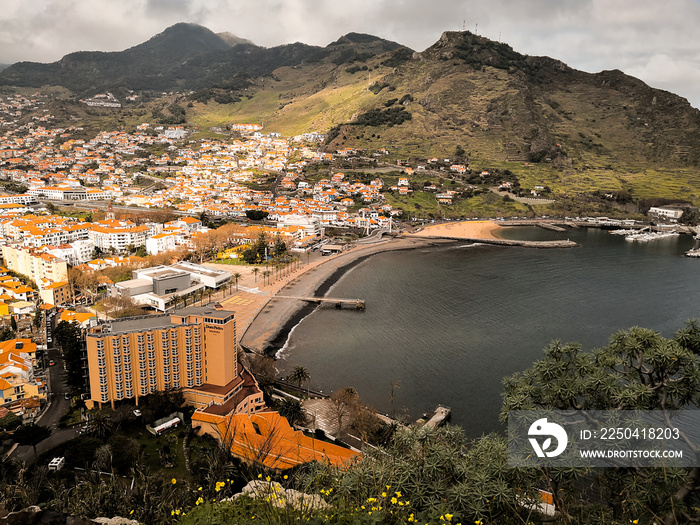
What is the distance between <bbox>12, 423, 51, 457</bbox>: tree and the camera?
13.5 metres

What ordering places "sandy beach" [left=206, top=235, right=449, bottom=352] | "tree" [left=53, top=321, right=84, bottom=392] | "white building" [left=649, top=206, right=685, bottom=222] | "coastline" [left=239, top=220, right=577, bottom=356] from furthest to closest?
"white building" [left=649, top=206, right=685, bottom=222] → "sandy beach" [left=206, top=235, right=449, bottom=352] → "coastline" [left=239, top=220, right=577, bottom=356] → "tree" [left=53, top=321, right=84, bottom=392]

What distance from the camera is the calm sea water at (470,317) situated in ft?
62.2

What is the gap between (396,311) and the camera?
28.3 m

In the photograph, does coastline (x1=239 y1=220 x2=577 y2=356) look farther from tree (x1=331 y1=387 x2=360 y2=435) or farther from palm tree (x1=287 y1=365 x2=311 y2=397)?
tree (x1=331 y1=387 x2=360 y2=435)

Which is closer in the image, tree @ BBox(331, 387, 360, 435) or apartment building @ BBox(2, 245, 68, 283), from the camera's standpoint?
tree @ BBox(331, 387, 360, 435)

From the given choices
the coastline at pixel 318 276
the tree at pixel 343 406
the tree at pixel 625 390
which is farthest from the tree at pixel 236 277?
the tree at pixel 625 390

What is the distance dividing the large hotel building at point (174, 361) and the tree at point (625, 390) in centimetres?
1187

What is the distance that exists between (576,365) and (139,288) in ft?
89.5

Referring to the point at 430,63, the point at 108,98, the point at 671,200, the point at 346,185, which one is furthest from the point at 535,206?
the point at 108,98

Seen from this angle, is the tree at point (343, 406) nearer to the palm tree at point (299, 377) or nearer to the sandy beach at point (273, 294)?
A: the palm tree at point (299, 377)

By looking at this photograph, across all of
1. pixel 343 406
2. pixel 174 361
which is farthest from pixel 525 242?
pixel 174 361

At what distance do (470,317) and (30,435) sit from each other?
21.5 m

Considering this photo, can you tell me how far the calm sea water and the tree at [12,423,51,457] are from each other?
9.46 metres

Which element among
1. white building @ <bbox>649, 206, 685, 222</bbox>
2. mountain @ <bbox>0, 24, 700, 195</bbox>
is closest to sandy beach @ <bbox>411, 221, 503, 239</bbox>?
mountain @ <bbox>0, 24, 700, 195</bbox>
